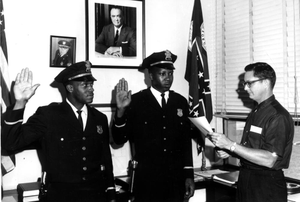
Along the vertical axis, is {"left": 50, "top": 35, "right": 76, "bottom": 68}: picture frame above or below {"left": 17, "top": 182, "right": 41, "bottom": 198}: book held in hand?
above

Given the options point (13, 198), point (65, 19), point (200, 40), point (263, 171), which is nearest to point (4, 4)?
point (65, 19)

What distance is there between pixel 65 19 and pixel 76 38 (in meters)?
0.20

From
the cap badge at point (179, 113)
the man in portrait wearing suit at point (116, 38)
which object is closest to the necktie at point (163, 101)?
the cap badge at point (179, 113)

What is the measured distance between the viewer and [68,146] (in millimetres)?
2512

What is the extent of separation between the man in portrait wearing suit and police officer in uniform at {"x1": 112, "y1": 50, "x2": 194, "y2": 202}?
1.52 ft

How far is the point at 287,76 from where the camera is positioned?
10.4 ft

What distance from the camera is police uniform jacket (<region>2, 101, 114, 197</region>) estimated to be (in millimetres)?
2469

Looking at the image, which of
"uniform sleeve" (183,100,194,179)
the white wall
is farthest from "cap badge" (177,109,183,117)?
→ the white wall

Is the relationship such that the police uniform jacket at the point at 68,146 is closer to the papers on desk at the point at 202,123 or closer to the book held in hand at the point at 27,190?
the book held in hand at the point at 27,190

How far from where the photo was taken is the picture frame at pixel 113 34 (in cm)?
330

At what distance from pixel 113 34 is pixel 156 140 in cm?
120

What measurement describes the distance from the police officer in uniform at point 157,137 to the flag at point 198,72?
1.01ft

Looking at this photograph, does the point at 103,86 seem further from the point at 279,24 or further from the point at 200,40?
the point at 279,24

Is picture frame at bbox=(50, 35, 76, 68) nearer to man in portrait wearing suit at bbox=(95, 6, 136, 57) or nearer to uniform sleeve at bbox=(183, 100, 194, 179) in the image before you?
man in portrait wearing suit at bbox=(95, 6, 136, 57)
